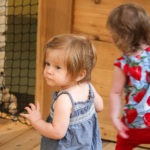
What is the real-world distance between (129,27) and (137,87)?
225 millimetres

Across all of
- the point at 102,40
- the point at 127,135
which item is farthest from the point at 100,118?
the point at 127,135

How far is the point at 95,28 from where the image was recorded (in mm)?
2484

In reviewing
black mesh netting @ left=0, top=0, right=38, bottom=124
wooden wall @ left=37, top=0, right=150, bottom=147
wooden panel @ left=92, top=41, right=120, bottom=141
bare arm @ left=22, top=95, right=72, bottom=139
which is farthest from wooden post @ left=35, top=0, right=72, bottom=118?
bare arm @ left=22, top=95, right=72, bottom=139

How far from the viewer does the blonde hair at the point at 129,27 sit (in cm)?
154

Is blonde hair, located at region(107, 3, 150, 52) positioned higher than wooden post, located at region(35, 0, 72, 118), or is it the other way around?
blonde hair, located at region(107, 3, 150, 52)

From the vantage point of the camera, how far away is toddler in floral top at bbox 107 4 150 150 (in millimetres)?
1552

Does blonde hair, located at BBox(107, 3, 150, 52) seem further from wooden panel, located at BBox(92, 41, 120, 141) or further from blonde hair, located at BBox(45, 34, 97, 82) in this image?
wooden panel, located at BBox(92, 41, 120, 141)

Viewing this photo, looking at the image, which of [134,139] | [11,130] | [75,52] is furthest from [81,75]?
[11,130]

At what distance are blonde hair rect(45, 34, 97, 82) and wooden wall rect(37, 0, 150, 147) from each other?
933 millimetres

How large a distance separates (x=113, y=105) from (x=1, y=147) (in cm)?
103

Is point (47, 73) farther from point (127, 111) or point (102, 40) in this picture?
point (102, 40)

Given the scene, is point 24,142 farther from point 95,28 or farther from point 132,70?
point 132,70

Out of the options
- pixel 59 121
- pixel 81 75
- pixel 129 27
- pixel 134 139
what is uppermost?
pixel 129 27

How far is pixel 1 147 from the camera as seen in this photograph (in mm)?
2465
